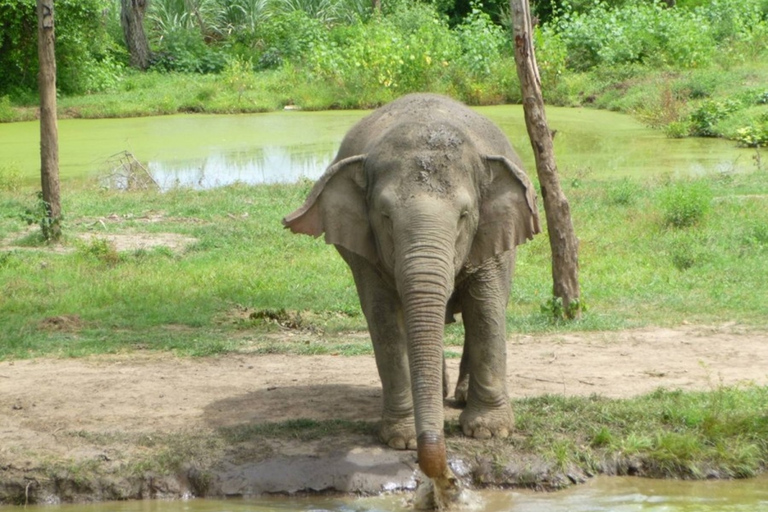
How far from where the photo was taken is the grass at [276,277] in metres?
9.73

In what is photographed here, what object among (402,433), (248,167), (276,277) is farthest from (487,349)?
(248,167)

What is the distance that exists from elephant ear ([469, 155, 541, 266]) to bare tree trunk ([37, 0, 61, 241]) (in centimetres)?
794

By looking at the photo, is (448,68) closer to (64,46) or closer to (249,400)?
(64,46)

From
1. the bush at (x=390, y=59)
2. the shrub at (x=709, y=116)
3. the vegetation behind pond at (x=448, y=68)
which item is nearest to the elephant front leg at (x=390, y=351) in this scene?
the shrub at (x=709, y=116)

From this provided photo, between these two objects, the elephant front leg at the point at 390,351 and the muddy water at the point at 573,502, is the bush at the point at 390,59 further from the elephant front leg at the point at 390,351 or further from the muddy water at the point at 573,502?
the muddy water at the point at 573,502

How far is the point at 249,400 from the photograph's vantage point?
307 inches

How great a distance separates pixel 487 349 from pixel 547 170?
3.65m

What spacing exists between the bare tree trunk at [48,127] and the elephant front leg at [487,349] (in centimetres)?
759

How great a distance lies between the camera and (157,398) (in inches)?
308

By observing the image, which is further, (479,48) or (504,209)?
(479,48)

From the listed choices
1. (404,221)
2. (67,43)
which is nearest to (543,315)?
(404,221)

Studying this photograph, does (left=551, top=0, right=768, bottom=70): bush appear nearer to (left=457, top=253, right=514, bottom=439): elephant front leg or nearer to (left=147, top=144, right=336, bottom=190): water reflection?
(left=147, top=144, right=336, bottom=190): water reflection

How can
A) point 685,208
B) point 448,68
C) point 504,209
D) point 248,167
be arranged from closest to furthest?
point 504,209 < point 685,208 < point 248,167 < point 448,68

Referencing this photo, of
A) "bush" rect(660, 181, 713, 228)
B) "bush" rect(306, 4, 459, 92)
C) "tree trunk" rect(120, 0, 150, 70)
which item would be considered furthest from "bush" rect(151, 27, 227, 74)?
"bush" rect(660, 181, 713, 228)
